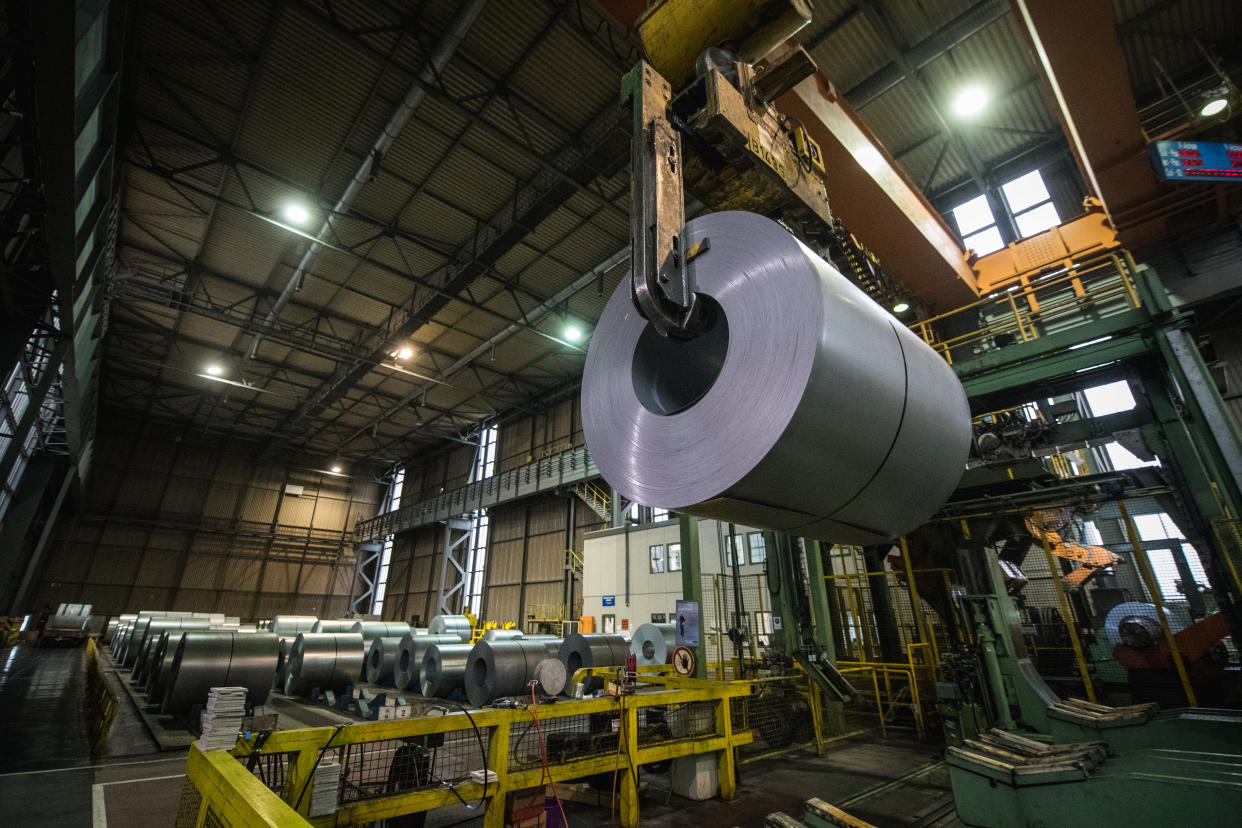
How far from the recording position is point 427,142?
10734 millimetres

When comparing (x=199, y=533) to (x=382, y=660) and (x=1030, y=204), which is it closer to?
(x=382, y=660)

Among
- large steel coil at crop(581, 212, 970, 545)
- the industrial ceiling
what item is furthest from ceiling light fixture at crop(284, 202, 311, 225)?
large steel coil at crop(581, 212, 970, 545)

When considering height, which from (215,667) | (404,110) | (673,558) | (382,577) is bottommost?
(215,667)

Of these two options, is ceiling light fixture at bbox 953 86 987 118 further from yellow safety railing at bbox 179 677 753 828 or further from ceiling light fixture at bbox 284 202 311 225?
ceiling light fixture at bbox 284 202 311 225

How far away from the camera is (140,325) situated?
17.1 meters

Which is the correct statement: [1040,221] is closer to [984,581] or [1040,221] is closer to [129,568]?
[984,581]

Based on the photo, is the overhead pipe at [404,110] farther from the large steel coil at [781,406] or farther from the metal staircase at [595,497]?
the metal staircase at [595,497]

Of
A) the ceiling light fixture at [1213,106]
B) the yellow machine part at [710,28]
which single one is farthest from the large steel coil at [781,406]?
the ceiling light fixture at [1213,106]

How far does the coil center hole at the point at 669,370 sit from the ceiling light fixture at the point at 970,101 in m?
12.3

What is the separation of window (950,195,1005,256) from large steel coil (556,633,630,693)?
11.3 metres

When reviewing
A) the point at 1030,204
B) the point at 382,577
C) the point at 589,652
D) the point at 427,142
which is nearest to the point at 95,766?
the point at 589,652

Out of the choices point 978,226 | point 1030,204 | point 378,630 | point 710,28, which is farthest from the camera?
point 378,630

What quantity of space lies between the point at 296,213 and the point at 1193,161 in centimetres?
1482

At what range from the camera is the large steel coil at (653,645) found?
8023mm
